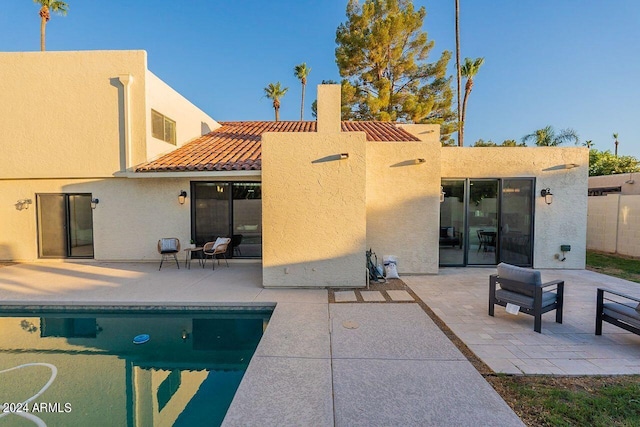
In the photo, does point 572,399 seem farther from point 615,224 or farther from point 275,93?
point 275,93

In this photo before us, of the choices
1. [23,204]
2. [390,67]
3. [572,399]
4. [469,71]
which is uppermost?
[469,71]

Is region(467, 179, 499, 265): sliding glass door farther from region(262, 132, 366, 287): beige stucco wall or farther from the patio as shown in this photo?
region(262, 132, 366, 287): beige stucco wall

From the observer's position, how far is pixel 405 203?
9.36 m

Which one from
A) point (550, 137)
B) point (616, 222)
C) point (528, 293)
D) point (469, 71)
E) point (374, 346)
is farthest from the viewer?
point (550, 137)

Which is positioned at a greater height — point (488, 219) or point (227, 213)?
point (227, 213)

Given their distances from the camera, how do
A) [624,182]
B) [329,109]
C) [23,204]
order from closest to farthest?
[329,109] → [23,204] → [624,182]

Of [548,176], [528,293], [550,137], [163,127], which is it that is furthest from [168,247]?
[550,137]

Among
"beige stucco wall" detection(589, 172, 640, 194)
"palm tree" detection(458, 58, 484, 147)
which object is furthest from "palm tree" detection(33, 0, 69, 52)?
"beige stucco wall" detection(589, 172, 640, 194)

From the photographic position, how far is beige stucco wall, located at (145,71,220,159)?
11016mm

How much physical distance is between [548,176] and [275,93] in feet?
100

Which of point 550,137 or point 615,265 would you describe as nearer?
point 615,265

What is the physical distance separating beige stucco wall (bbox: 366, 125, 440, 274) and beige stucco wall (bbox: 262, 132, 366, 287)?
181 centimetres

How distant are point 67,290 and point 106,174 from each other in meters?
5.02

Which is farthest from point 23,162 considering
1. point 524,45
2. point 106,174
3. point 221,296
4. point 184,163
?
point 524,45
